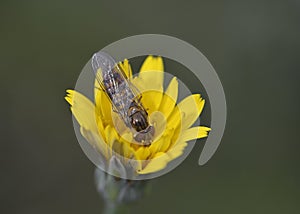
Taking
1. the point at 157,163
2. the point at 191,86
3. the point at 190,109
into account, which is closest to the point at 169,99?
the point at 190,109

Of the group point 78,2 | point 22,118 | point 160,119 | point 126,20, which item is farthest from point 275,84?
point 160,119

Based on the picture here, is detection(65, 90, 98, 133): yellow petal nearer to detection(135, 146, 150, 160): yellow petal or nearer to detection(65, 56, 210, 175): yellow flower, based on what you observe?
detection(65, 56, 210, 175): yellow flower

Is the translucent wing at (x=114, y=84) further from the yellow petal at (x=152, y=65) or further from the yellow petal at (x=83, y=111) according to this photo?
the yellow petal at (x=152, y=65)

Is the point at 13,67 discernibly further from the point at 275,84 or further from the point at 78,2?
the point at 275,84

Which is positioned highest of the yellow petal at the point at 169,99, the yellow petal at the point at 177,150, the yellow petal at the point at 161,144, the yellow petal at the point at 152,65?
the yellow petal at the point at 152,65

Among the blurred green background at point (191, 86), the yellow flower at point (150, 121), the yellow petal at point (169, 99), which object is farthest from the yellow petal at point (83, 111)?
the blurred green background at point (191, 86)

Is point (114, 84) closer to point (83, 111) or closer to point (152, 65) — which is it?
point (83, 111)
